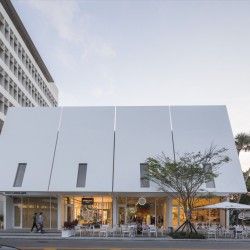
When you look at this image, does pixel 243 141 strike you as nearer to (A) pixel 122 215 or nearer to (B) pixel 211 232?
(A) pixel 122 215

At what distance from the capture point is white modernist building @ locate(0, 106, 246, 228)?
39.9 metres

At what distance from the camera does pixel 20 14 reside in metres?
76.2

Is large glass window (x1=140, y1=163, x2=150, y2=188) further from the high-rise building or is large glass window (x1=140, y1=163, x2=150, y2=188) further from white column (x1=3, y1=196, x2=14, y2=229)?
the high-rise building

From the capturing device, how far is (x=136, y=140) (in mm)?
42812

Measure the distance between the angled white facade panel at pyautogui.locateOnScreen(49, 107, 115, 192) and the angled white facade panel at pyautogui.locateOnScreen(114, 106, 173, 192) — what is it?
75cm

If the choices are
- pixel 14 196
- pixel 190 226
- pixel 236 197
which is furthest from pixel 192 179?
pixel 236 197

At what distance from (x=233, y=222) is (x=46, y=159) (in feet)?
66.5

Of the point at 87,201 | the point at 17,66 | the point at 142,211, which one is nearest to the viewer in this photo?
the point at 142,211

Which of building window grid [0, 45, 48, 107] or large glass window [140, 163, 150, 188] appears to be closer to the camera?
large glass window [140, 163, 150, 188]

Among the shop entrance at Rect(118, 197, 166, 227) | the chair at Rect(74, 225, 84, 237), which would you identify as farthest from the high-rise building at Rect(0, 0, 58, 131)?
the chair at Rect(74, 225, 84, 237)

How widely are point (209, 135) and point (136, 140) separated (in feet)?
21.1

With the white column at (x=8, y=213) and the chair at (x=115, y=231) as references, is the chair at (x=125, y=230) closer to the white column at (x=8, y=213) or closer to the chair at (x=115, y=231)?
the chair at (x=115, y=231)

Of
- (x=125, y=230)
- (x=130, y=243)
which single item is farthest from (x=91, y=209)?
(x=130, y=243)

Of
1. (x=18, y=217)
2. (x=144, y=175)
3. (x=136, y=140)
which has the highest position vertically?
(x=136, y=140)
